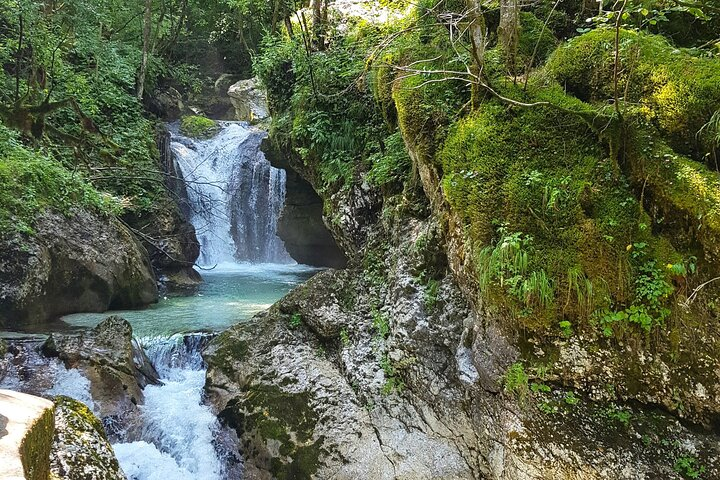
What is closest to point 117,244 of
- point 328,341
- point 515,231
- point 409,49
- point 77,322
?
point 77,322

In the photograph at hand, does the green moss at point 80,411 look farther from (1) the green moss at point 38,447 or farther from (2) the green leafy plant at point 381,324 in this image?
(2) the green leafy plant at point 381,324

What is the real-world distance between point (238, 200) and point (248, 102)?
780 centimetres

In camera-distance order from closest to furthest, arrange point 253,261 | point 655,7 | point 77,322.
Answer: point 655,7 < point 77,322 < point 253,261

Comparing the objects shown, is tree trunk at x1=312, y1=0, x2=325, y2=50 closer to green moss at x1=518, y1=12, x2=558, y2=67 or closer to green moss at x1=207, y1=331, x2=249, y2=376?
green moss at x1=518, y1=12, x2=558, y2=67

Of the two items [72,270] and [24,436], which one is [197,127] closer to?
[72,270]

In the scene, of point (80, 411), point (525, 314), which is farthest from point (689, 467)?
point (80, 411)

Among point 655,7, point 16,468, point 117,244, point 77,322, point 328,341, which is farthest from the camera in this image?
point 117,244

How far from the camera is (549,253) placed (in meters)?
4.08

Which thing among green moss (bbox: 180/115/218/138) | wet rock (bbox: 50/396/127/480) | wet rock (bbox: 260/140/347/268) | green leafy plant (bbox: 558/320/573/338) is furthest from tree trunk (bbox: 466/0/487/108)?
green moss (bbox: 180/115/218/138)

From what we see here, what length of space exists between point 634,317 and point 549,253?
827mm

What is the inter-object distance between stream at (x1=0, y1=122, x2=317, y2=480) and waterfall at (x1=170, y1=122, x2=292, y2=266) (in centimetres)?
4

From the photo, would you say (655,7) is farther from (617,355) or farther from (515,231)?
(617,355)

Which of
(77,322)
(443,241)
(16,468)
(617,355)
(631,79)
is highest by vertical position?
(631,79)

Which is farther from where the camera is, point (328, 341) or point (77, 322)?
point (77, 322)
